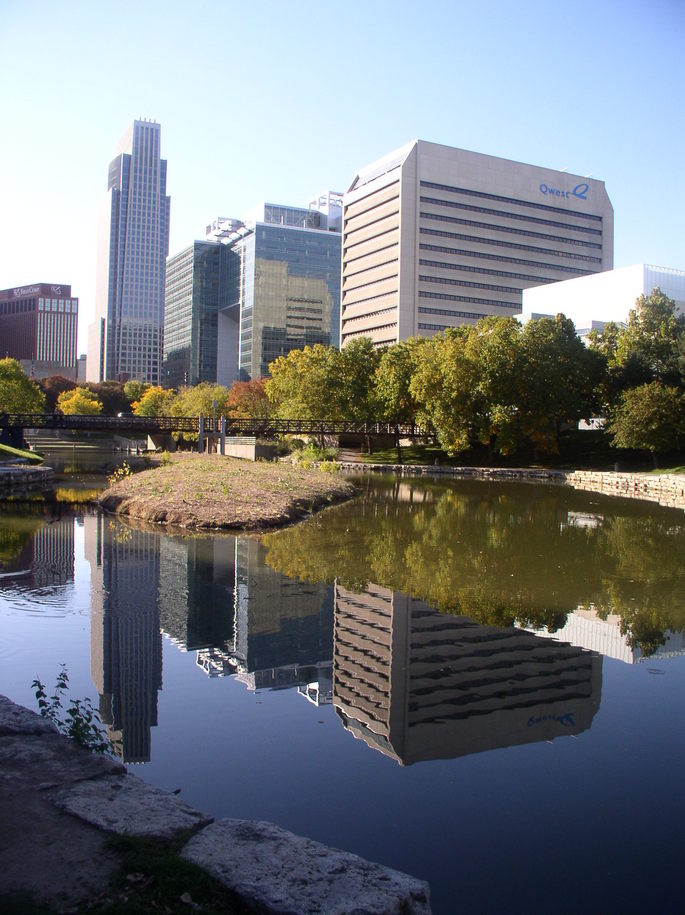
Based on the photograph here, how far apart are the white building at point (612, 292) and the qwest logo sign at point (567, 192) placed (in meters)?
44.7

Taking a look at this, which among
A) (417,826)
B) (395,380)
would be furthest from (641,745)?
(395,380)

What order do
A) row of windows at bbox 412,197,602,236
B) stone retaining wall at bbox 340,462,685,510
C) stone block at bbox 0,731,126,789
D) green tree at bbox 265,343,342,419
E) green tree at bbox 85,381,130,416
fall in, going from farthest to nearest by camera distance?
green tree at bbox 85,381,130,416
row of windows at bbox 412,197,602,236
green tree at bbox 265,343,342,419
stone retaining wall at bbox 340,462,685,510
stone block at bbox 0,731,126,789

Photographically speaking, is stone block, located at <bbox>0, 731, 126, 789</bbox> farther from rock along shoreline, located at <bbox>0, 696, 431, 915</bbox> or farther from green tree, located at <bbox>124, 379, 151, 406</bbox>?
green tree, located at <bbox>124, 379, 151, 406</bbox>

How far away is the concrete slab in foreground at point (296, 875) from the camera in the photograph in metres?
4.37

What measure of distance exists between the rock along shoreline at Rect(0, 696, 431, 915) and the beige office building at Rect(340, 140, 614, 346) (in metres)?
122

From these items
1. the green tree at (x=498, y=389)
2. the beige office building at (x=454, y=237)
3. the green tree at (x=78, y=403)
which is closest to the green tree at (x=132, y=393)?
the green tree at (x=78, y=403)

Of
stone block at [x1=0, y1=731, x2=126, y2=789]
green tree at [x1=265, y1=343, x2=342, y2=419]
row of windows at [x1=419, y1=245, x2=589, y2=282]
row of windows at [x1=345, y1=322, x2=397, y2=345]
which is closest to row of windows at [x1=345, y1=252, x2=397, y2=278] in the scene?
row of windows at [x1=419, y1=245, x2=589, y2=282]

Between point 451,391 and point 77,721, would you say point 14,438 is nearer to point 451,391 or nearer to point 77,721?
point 451,391

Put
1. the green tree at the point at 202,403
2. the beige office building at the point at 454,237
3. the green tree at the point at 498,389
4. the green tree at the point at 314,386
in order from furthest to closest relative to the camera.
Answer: the beige office building at the point at 454,237 < the green tree at the point at 202,403 < the green tree at the point at 314,386 < the green tree at the point at 498,389

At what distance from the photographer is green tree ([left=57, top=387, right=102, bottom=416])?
113000mm

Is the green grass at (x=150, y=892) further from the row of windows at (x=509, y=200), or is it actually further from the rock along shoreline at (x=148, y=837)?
the row of windows at (x=509, y=200)

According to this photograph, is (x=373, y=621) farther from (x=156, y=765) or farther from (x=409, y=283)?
(x=409, y=283)

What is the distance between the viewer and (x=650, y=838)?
6211mm

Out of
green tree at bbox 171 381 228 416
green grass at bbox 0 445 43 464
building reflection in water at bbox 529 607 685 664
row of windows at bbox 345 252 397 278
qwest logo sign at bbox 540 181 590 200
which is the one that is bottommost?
building reflection in water at bbox 529 607 685 664
